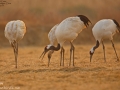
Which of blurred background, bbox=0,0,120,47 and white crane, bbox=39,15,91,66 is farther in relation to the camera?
blurred background, bbox=0,0,120,47

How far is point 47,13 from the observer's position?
52.3 meters

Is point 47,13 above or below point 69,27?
above

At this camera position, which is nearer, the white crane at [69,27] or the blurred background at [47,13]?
the white crane at [69,27]

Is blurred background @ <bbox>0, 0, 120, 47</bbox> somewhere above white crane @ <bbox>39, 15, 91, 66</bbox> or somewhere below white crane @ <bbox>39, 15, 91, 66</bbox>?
above

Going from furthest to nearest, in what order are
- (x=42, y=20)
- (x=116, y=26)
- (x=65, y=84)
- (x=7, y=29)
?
(x=42, y=20) → (x=116, y=26) → (x=7, y=29) → (x=65, y=84)

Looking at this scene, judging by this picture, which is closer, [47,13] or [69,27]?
[69,27]

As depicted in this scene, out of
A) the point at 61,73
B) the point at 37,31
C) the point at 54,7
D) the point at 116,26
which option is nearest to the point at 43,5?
the point at 54,7

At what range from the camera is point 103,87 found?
9758 mm

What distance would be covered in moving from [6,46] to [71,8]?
92.0 ft

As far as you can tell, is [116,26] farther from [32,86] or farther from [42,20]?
[42,20]

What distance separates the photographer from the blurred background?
3602cm

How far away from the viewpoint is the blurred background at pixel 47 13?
36.0m

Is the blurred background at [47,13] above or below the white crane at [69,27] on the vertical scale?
above

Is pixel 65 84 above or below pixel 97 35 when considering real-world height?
below
